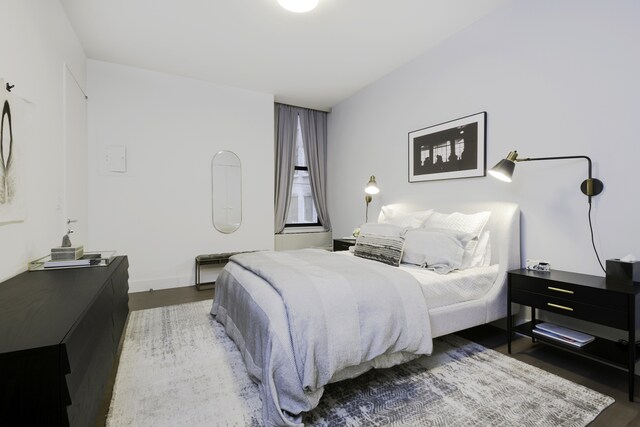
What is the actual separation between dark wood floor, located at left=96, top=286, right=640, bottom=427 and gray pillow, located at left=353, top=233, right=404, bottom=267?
3.07 feet

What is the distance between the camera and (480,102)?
2.91 metres

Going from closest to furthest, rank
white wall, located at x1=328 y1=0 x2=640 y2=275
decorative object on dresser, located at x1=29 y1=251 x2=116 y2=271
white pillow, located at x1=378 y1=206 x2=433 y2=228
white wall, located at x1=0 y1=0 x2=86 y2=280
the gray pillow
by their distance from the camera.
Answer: white wall, located at x1=0 y1=0 x2=86 y2=280 → decorative object on dresser, located at x1=29 y1=251 x2=116 y2=271 → white wall, located at x1=328 y1=0 x2=640 y2=275 → the gray pillow → white pillow, located at x1=378 y1=206 x2=433 y2=228

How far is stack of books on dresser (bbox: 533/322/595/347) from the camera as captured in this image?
1.95 metres

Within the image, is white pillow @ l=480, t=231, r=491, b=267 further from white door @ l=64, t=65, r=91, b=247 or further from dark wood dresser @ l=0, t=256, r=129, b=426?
white door @ l=64, t=65, r=91, b=247

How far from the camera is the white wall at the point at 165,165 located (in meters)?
3.68

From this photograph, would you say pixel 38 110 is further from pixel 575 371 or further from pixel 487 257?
pixel 575 371

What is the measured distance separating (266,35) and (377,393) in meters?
3.27

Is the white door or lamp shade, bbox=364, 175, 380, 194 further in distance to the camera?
lamp shade, bbox=364, 175, 380, 194

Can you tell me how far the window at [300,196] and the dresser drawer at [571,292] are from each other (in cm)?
355

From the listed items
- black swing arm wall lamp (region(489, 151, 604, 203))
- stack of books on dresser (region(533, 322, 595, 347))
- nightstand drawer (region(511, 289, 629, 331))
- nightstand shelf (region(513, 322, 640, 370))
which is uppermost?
black swing arm wall lamp (region(489, 151, 604, 203))

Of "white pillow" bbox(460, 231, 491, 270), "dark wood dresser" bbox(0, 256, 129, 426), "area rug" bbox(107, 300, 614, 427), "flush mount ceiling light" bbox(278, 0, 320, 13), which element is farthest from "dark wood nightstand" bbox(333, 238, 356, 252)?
"dark wood dresser" bbox(0, 256, 129, 426)

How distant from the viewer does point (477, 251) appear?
106 inches

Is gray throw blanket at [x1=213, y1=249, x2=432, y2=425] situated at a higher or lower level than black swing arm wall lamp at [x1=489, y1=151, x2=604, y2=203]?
lower

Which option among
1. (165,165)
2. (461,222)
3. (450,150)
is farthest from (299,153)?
(461,222)
